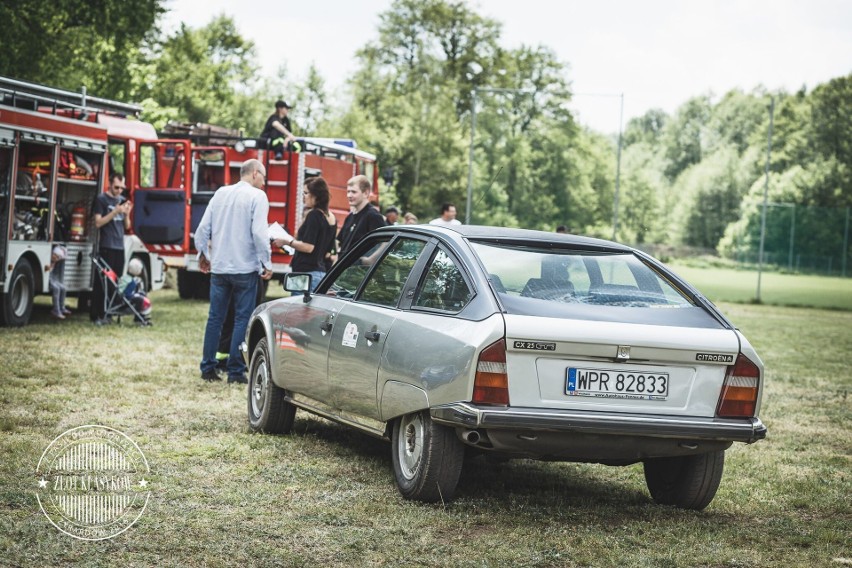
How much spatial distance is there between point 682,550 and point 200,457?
10.1ft

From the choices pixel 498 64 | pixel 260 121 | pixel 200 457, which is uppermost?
pixel 498 64

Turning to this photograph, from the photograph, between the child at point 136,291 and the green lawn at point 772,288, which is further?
the green lawn at point 772,288

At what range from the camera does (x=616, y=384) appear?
19.6 feet

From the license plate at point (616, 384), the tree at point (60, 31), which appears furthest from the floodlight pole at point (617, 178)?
the license plate at point (616, 384)

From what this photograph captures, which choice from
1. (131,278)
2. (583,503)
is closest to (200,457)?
(583,503)

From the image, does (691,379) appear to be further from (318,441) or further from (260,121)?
(260,121)

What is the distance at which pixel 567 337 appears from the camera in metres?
5.86

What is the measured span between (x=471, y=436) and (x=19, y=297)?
10.7 metres

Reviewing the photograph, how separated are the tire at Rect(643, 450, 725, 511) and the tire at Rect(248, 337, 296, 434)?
2.57 m

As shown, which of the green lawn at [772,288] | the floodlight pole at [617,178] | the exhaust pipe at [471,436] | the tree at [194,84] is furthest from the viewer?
the tree at [194,84]

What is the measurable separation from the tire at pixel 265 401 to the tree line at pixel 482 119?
13.8 metres

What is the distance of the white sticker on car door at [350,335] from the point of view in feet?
23.2

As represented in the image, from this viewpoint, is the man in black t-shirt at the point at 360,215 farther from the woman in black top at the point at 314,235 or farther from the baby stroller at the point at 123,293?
the baby stroller at the point at 123,293

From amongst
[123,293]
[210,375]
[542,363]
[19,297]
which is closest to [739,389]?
[542,363]
